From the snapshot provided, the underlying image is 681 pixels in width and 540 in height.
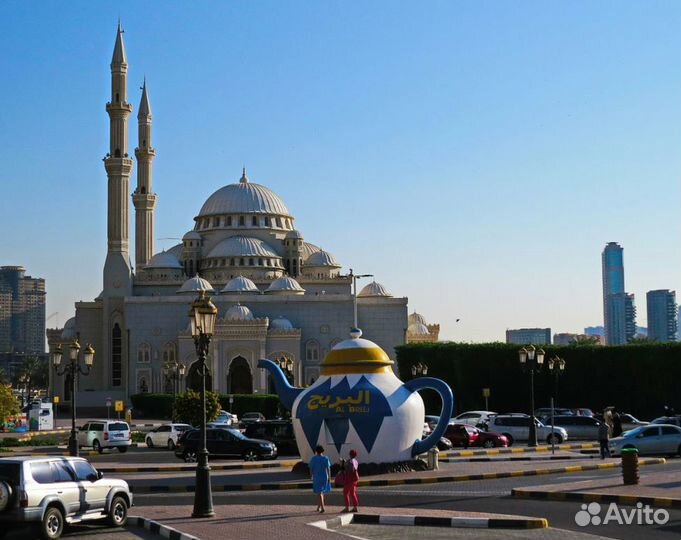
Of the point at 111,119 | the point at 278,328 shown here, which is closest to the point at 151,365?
the point at 278,328

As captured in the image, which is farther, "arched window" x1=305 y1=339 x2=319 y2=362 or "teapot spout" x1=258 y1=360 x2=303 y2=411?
"arched window" x1=305 y1=339 x2=319 y2=362

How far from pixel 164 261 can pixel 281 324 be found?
1283 centimetres

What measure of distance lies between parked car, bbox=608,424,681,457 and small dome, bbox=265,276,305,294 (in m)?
53.9

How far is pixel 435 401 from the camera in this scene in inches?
2411

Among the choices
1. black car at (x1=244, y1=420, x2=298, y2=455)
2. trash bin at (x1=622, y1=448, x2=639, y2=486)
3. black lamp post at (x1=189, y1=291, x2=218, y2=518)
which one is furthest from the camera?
black car at (x1=244, y1=420, x2=298, y2=455)

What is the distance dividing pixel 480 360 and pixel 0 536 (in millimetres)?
46392

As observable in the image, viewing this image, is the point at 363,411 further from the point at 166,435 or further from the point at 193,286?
the point at 193,286

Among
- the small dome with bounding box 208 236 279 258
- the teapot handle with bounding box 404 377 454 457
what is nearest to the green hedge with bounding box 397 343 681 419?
the small dome with bounding box 208 236 279 258

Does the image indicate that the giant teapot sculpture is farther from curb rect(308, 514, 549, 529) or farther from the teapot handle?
curb rect(308, 514, 549, 529)

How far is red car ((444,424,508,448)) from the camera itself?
126 feet

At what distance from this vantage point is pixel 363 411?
25.6m

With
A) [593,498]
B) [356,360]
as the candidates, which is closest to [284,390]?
[356,360]

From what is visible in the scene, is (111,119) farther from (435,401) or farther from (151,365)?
(435,401)

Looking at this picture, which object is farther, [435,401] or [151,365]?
[151,365]
